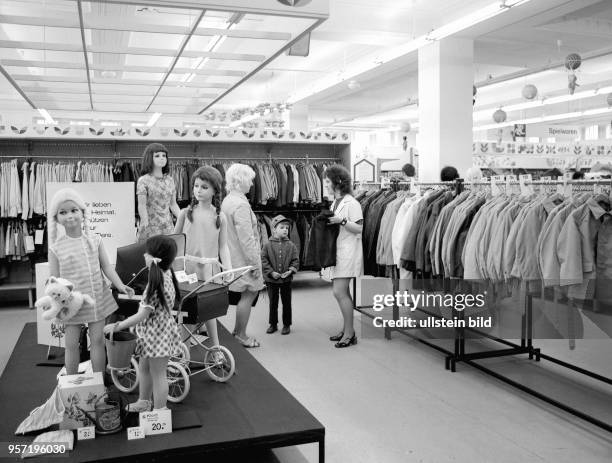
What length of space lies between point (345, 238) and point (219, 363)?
6.51 ft

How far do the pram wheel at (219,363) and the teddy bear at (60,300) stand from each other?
2.88 feet

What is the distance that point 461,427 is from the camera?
353 cm

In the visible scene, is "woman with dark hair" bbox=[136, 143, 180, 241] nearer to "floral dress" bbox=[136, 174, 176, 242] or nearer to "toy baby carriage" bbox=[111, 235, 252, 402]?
"floral dress" bbox=[136, 174, 176, 242]

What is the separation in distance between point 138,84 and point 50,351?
596 cm

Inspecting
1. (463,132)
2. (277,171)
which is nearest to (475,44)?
(463,132)

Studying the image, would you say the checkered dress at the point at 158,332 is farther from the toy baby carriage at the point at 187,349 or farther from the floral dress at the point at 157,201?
the floral dress at the point at 157,201

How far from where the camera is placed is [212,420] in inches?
118

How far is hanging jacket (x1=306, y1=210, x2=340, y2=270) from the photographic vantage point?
5133 millimetres

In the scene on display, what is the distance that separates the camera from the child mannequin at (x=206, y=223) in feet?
14.1

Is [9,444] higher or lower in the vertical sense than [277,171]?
lower

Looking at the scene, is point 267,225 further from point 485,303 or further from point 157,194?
point 485,303

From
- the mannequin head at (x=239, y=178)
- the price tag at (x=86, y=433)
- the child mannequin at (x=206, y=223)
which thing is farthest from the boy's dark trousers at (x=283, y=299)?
the price tag at (x=86, y=433)

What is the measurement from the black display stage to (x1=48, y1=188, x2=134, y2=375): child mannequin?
41 cm

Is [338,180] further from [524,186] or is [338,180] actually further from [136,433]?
[136,433]
